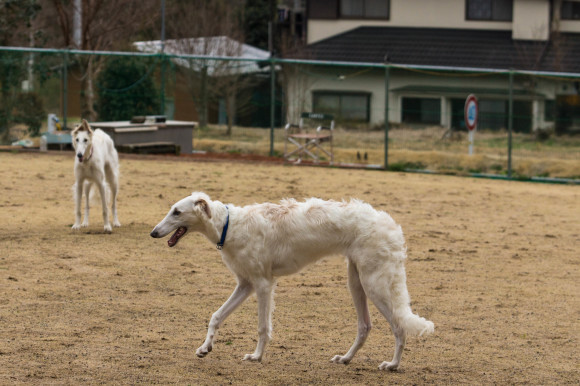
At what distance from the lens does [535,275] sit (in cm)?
1060

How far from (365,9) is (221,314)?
3568 cm

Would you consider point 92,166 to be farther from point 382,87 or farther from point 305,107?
point 382,87

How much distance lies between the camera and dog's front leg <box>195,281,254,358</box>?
6.94 metres

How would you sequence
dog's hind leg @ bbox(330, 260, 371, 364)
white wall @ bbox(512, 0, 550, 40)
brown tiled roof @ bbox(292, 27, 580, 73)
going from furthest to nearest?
white wall @ bbox(512, 0, 550, 40) < brown tiled roof @ bbox(292, 27, 580, 73) < dog's hind leg @ bbox(330, 260, 371, 364)

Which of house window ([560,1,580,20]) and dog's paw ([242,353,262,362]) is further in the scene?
house window ([560,1,580,20])

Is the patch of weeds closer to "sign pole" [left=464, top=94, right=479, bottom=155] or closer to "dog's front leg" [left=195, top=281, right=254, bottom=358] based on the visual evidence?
"sign pole" [left=464, top=94, right=479, bottom=155]

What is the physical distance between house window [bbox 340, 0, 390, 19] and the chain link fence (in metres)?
15.4

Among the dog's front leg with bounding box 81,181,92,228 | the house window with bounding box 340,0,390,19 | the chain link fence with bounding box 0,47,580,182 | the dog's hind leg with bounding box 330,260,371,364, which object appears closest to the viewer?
the dog's hind leg with bounding box 330,260,371,364

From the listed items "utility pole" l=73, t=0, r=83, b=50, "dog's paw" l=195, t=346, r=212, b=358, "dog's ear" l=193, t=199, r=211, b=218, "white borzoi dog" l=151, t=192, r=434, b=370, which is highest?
"utility pole" l=73, t=0, r=83, b=50

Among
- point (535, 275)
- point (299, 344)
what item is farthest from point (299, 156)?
point (299, 344)

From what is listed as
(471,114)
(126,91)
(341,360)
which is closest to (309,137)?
(471,114)

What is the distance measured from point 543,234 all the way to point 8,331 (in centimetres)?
852

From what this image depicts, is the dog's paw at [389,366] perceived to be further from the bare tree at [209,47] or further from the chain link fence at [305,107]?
the bare tree at [209,47]

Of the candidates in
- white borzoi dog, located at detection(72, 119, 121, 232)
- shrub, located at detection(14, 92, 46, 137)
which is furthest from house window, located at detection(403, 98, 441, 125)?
white borzoi dog, located at detection(72, 119, 121, 232)
